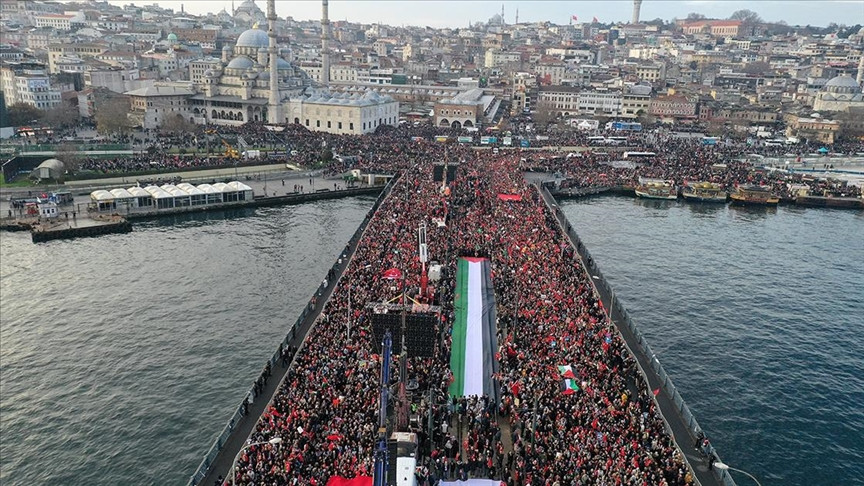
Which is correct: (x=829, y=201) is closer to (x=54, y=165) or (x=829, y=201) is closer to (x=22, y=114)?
(x=54, y=165)

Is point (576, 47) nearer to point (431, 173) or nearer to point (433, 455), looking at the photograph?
point (431, 173)

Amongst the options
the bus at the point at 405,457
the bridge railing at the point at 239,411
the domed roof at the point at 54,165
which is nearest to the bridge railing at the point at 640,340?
the bus at the point at 405,457

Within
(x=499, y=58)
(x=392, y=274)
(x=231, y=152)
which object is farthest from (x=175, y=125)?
(x=499, y=58)

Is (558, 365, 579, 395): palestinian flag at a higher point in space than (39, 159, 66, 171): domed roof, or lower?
lower

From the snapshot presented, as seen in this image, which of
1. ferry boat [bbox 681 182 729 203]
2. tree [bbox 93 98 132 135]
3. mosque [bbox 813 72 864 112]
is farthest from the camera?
mosque [bbox 813 72 864 112]

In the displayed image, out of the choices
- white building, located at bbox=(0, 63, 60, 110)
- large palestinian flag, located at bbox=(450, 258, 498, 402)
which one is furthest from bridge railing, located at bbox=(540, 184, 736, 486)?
white building, located at bbox=(0, 63, 60, 110)

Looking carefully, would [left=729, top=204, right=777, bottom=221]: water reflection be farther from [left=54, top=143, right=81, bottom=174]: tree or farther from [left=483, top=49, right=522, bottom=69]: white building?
[left=483, top=49, right=522, bottom=69]: white building

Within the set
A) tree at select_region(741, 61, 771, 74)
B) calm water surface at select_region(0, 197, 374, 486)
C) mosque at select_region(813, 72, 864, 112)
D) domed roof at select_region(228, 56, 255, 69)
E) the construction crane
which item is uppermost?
tree at select_region(741, 61, 771, 74)
